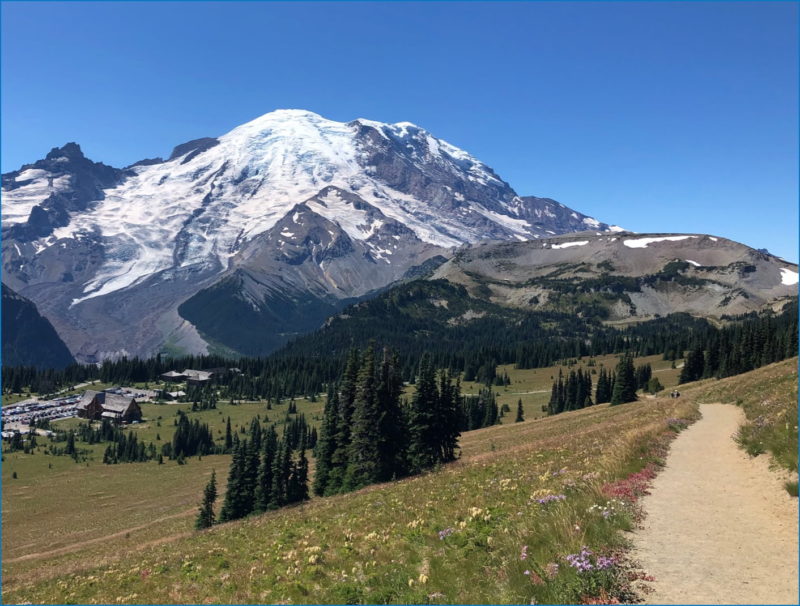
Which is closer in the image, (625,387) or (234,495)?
(234,495)

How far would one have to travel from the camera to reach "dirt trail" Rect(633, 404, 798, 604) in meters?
10.5

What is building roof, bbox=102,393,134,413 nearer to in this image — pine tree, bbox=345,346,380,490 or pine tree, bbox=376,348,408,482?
pine tree, bbox=345,346,380,490

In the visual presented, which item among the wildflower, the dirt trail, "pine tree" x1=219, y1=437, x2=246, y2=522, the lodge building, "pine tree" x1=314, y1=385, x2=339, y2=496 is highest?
the dirt trail

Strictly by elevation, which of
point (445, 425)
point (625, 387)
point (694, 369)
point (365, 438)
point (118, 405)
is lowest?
point (118, 405)

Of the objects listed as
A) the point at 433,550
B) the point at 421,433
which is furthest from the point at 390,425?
the point at 433,550

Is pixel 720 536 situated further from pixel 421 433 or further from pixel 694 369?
pixel 694 369

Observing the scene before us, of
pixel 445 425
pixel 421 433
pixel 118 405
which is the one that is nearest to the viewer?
pixel 421 433

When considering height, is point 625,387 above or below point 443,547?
below

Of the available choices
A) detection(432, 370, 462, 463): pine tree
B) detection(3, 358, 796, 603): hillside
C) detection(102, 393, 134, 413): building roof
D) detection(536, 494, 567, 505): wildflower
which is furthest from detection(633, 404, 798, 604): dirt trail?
detection(102, 393, 134, 413): building roof

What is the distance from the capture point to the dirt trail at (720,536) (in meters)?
10.5

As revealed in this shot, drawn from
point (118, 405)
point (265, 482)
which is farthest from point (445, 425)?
point (118, 405)

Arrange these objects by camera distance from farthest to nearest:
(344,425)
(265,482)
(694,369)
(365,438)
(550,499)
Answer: (694,369) → (265,482) → (344,425) → (365,438) → (550,499)

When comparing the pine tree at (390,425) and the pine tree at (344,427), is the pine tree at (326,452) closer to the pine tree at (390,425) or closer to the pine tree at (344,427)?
→ the pine tree at (344,427)

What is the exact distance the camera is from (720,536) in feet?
44.8
